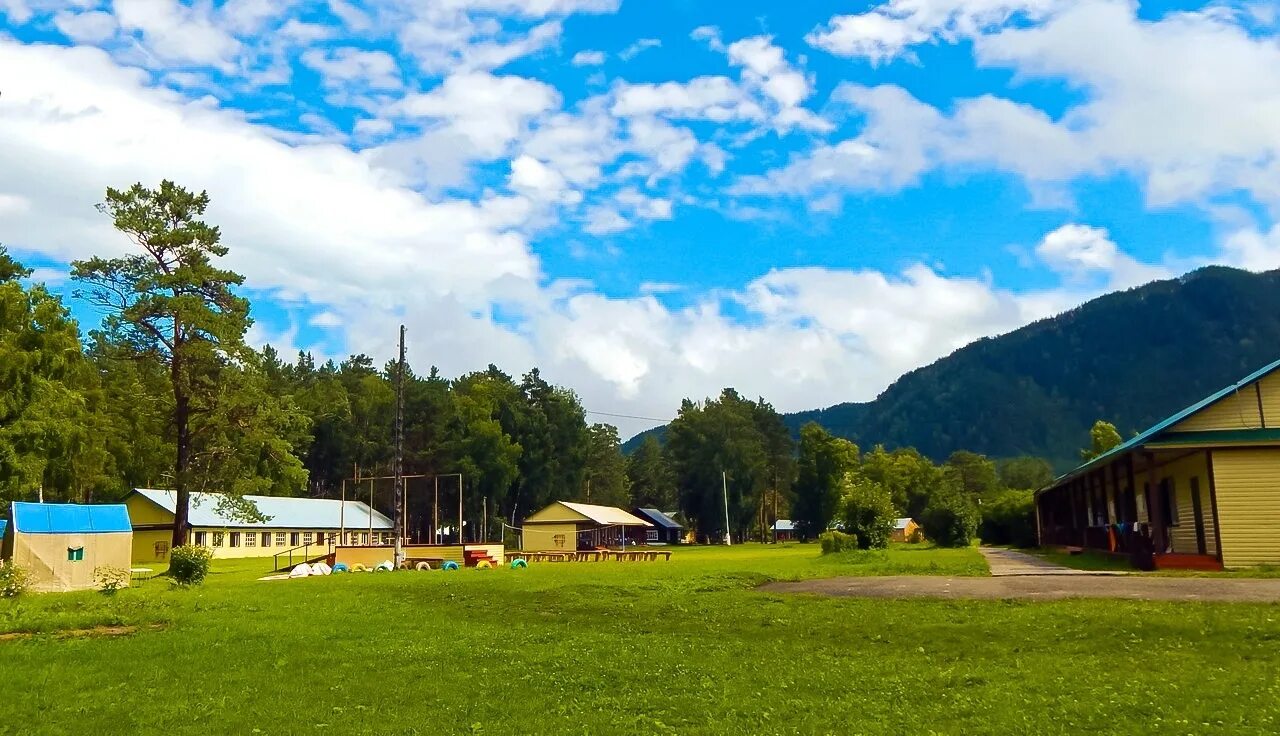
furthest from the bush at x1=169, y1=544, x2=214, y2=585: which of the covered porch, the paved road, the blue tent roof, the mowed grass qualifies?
the covered porch

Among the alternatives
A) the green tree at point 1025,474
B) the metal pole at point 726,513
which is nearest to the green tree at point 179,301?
the metal pole at point 726,513

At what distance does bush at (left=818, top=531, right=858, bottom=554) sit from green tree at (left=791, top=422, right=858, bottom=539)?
55.4 m

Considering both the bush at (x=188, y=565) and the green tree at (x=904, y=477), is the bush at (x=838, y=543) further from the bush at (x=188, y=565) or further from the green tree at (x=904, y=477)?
the green tree at (x=904, y=477)

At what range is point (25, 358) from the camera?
119 ft

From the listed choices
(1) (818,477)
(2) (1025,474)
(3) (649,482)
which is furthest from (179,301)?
(2) (1025,474)

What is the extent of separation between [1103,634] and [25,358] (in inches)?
1530

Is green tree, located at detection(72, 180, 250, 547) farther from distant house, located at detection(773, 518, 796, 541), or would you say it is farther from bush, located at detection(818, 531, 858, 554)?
distant house, located at detection(773, 518, 796, 541)

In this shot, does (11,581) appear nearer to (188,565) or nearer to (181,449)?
(188,565)

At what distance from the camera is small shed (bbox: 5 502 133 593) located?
25969 mm

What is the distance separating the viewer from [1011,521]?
56.0 metres

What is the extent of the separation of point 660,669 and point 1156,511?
1940 cm

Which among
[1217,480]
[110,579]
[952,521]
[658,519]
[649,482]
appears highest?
[649,482]

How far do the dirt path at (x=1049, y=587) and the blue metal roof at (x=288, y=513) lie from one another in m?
43.3

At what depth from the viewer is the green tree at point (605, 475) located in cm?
11744
